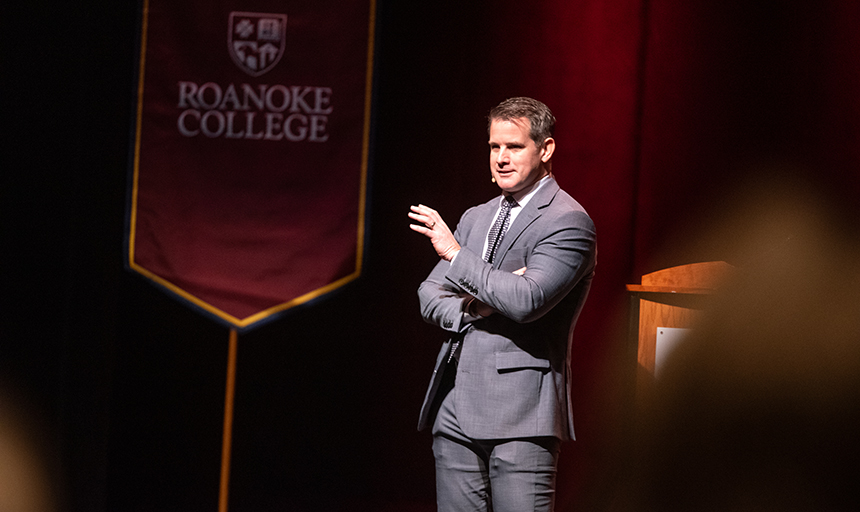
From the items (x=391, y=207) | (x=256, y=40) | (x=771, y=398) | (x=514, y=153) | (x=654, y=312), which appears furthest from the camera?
(x=391, y=207)

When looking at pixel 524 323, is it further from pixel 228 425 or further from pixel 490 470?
pixel 228 425

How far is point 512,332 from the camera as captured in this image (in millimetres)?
1742

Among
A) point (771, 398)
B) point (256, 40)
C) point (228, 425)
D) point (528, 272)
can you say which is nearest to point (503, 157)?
point (528, 272)

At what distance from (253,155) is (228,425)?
1.10 m

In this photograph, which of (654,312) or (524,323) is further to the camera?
(654,312)

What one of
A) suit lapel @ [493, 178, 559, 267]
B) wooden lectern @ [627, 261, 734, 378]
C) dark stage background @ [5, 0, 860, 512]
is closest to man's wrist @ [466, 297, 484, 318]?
suit lapel @ [493, 178, 559, 267]

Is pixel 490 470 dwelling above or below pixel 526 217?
below

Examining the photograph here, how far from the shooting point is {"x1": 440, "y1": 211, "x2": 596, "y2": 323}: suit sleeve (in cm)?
164

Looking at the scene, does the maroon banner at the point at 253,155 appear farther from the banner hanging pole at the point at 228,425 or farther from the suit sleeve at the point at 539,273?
the suit sleeve at the point at 539,273

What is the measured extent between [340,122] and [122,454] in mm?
1679

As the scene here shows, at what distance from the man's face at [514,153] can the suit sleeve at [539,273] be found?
0.44ft

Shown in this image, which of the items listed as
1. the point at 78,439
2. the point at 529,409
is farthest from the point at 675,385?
the point at 78,439

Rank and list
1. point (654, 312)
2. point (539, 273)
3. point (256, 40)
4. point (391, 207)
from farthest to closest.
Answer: point (391, 207)
point (256, 40)
point (654, 312)
point (539, 273)

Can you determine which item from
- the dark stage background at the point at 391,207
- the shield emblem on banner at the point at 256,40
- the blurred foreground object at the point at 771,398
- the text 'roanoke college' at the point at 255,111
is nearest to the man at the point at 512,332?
the blurred foreground object at the point at 771,398
